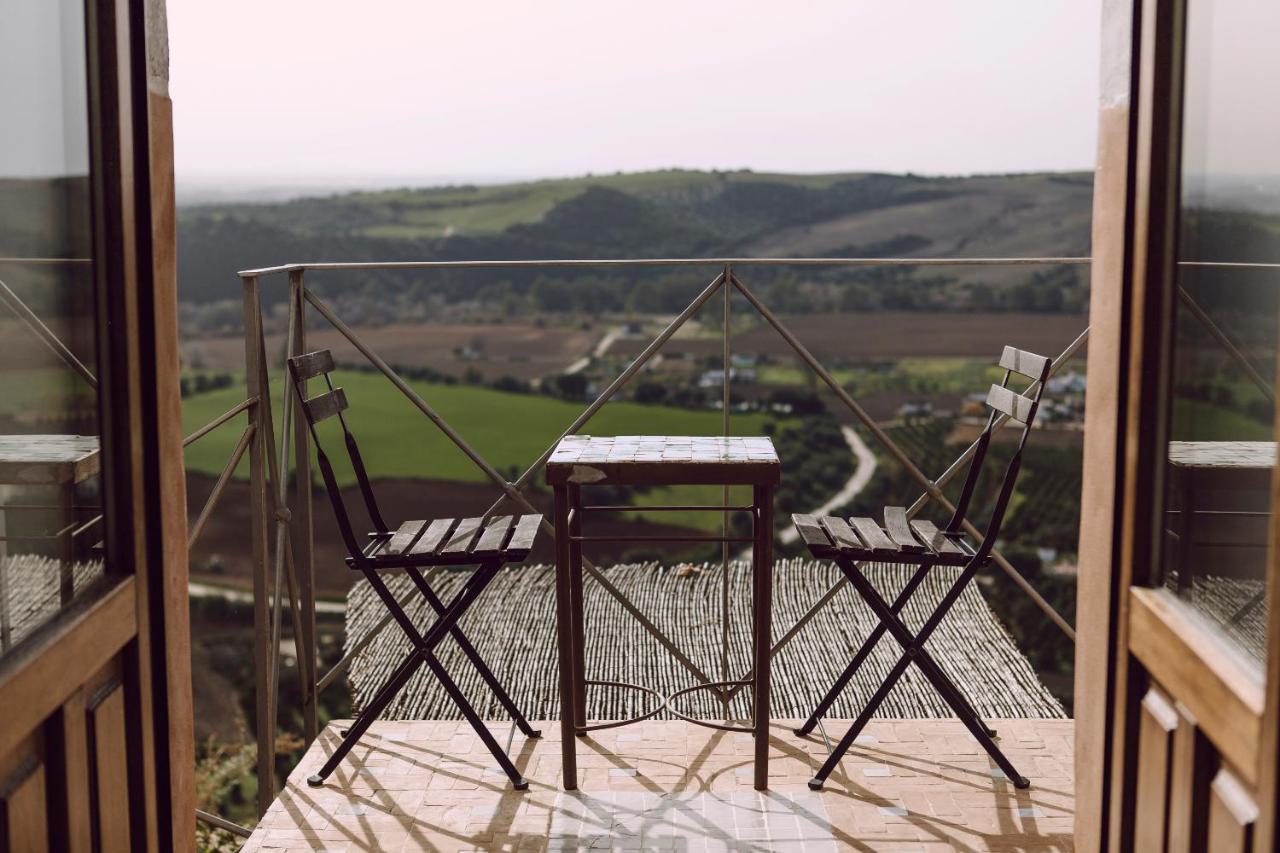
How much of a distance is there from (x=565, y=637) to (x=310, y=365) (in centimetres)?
95

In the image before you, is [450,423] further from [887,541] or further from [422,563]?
[887,541]

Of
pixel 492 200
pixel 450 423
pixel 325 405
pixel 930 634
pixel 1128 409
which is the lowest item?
pixel 450 423

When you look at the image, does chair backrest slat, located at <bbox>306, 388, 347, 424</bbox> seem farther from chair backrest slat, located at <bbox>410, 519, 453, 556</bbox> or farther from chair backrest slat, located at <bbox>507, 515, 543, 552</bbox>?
chair backrest slat, located at <bbox>507, 515, 543, 552</bbox>


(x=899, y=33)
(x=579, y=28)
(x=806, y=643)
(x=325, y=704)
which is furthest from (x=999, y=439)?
(x=806, y=643)

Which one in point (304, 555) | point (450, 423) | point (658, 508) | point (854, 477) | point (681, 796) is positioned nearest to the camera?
point (658, 508)

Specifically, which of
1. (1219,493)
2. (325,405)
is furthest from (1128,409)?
(325,405)

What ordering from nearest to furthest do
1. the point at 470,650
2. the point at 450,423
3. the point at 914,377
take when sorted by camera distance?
the point at 470,650, the point at 914,377, the point at 450,423

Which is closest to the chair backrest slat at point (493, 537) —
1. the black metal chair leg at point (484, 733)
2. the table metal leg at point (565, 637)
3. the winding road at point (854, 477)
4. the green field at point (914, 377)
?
the table metal leg at point (565, 637)

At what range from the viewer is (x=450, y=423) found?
19922 mm

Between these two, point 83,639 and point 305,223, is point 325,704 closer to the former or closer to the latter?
point 305,223

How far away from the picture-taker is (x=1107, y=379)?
190 cm

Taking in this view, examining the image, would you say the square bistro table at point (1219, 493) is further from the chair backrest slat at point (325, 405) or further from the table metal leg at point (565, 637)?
the chair backrest slat at point (325, 405)

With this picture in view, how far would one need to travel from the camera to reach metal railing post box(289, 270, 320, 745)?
10.6 feet

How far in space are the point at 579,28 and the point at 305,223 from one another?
645cm
